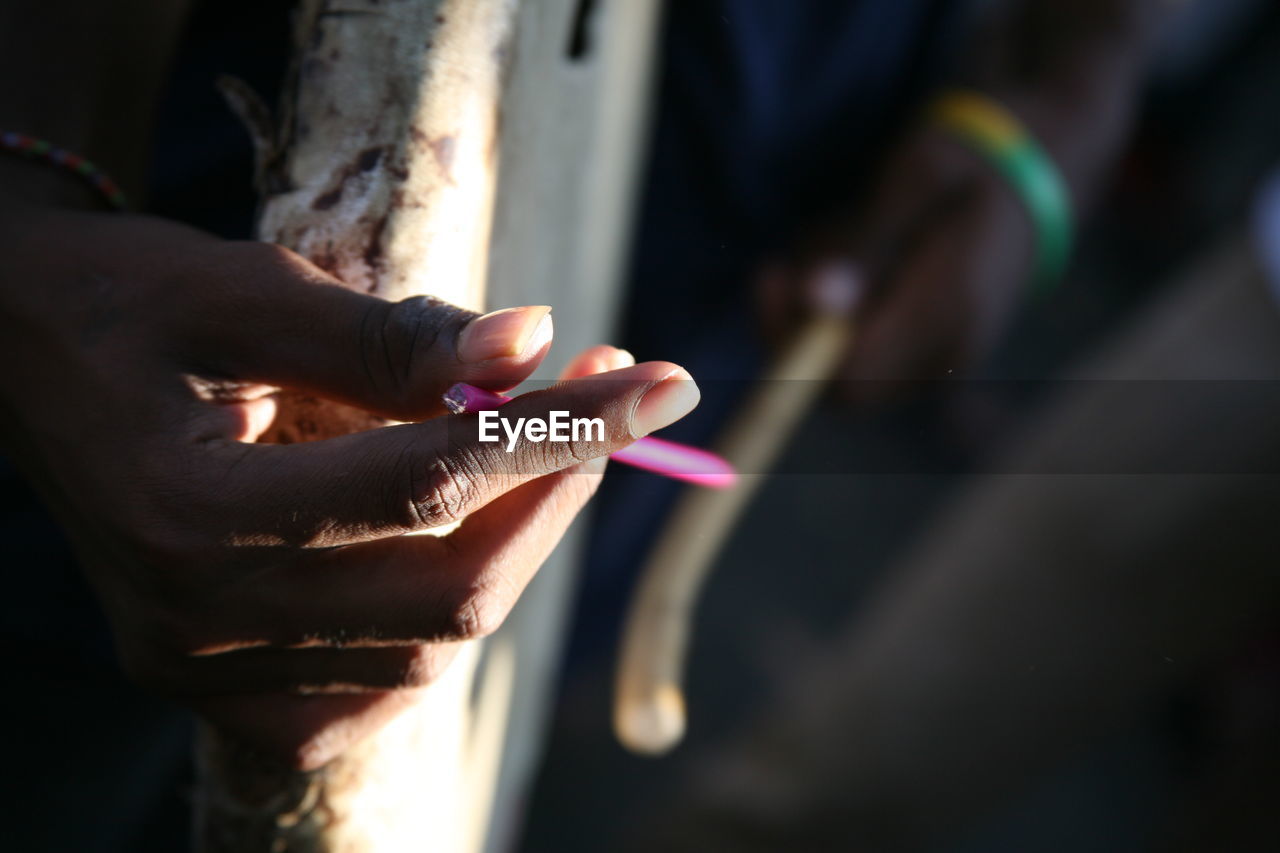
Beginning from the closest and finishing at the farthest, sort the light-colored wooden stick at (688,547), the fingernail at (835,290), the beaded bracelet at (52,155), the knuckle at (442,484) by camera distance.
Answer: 1. the knuckle at (442,484)
2. the beaded bracelet at (52,155)
3. the light-colored wooden stick at (688,547)
4. the fingernail at (835,290)

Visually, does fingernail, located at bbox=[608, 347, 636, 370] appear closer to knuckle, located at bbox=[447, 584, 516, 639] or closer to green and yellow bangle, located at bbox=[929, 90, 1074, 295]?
knuckle, located at bbox=[447, 584, 516, 639]

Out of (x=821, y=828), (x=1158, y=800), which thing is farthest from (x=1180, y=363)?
(x=821, y=828)

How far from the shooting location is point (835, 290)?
2.96ft

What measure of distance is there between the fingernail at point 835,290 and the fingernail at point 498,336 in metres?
0.67

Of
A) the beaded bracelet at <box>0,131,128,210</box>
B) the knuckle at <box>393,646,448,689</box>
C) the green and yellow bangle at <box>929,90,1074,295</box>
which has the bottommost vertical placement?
the knuckle at <box>393,646,448,689</box>

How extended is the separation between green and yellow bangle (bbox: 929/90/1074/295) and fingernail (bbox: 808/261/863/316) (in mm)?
199

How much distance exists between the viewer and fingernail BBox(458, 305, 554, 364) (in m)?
0.27

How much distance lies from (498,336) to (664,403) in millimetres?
58

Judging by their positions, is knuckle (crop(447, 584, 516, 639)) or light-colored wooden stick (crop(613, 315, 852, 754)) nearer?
knuckle (crop(447, 584, 516, 639))

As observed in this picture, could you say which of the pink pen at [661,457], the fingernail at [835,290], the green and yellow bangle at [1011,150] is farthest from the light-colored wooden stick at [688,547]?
the pink pen at [661,457]

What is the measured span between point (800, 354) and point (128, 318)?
2.24 ft

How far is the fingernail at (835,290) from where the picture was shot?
902 millimetres

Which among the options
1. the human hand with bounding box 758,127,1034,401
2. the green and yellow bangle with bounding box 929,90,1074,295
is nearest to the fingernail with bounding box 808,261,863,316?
the human hand with bounding box 758,127,1034,401

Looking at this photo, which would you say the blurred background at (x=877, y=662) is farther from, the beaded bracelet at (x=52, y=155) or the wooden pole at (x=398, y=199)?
the beaded bracelet at (x=52, y=155)
